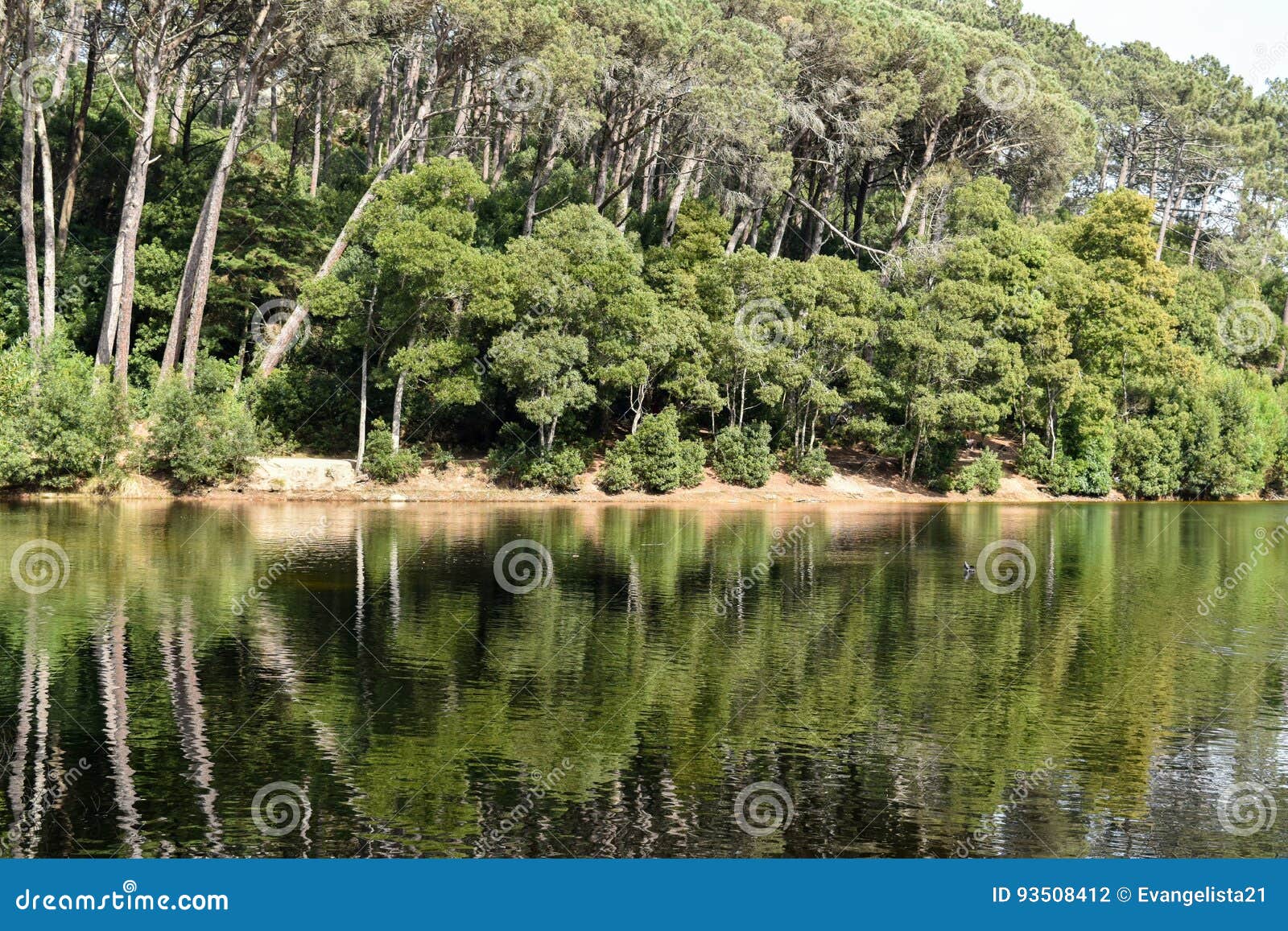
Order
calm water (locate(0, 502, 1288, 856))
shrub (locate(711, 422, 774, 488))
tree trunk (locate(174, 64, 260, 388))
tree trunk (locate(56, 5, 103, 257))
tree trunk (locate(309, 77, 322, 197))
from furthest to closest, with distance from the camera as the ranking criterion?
tree trunk (locate(309, 77, 322, 197)) → shrub (locate(711, 422, 774, 488)) → tree trunk (locate(56, 5, 103, 257)) → tree trunk (locate(174, 64, 260, 388)) → calm water (locate(0, 502, 1288, 856))

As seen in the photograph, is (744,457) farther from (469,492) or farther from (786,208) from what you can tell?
(786,208)

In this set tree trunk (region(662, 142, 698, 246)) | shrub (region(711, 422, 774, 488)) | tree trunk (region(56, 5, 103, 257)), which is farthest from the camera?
tree trunk (region(662, 142, 698, 246))

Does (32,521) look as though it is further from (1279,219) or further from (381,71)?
(1279,219)

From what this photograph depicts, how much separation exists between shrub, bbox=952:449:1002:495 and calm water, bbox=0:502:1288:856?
2366 cm

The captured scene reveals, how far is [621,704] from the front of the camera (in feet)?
57.7

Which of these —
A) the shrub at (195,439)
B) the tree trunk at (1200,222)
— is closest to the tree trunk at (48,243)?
the shrub at (195,439)

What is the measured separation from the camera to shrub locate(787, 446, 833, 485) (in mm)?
55000

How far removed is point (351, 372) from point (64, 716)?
3640cm

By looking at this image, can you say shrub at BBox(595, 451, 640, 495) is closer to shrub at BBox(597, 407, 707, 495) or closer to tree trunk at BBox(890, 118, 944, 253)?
shrub at BBox(597, 407, 707, 495)

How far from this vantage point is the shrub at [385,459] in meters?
48.1

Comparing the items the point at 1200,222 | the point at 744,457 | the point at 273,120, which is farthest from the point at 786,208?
the point at 1200,222

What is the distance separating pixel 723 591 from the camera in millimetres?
27500

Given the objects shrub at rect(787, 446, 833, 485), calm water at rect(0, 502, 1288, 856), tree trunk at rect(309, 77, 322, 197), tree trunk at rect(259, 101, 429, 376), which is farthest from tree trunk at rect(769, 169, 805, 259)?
calm water at rect(0, 502, 1288, 856)

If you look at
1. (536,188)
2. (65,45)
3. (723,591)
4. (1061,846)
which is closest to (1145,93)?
(536,188)
